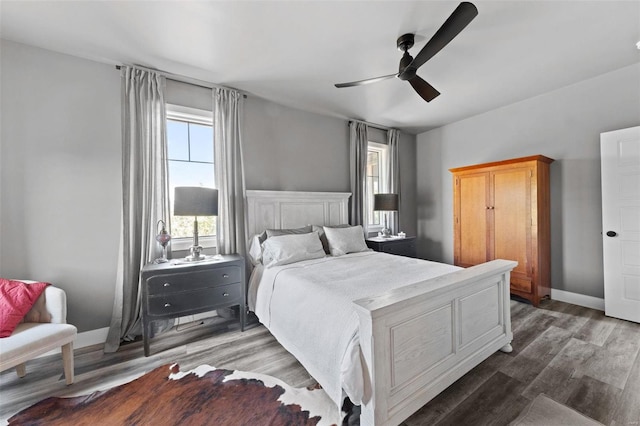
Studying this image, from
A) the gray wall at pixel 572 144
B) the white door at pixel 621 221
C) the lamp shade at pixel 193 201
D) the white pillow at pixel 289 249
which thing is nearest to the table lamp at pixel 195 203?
the lamp shade at pixel 193 201

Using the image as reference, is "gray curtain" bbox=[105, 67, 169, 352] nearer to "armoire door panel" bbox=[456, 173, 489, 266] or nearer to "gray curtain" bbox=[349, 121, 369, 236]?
"gray curtain" bbox=[349, 121, 369, 236]

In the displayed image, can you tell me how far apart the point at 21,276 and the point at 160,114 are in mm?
1905

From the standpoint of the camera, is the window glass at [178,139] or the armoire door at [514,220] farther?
the armoire door at [514,220]

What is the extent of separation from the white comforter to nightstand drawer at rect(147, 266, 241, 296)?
13.3 inches

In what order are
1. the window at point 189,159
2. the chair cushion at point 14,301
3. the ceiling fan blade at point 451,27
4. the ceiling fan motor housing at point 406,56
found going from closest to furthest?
the ceiling fan blade at point 451,27 → the chair cushion at point 14,301 → the ceiling fan motor housing at point 406,56 → the window at point 189,159

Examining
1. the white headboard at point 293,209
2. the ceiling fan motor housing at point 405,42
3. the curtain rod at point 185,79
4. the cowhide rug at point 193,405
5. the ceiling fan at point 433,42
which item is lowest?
the cowhide rug at point 193,405

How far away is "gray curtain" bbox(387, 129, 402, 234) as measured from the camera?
15.6 ft

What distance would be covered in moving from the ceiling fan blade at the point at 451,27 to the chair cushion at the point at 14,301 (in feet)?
11.2

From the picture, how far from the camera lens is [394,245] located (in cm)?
409

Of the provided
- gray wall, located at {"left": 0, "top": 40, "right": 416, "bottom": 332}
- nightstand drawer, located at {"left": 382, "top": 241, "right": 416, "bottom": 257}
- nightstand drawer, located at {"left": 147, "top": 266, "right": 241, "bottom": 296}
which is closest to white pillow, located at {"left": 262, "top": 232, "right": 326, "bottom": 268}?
nightstand drawer, located at {"left": 147, "top": 266, "right": 241, "bottom": 296}

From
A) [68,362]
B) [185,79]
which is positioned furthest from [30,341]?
[185,79]

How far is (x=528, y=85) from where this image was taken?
3.28 meters

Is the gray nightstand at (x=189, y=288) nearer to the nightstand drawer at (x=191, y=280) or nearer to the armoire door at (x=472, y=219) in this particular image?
the nightstand drawer at (x=191, y=280)

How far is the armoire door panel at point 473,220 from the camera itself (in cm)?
381
